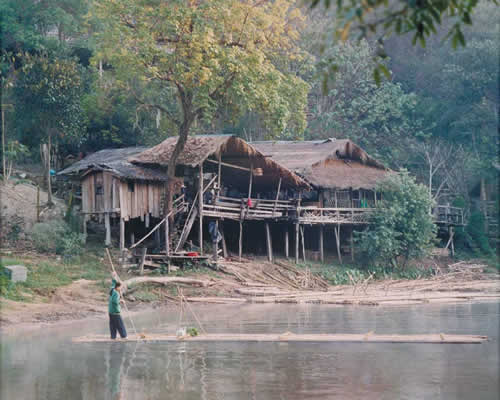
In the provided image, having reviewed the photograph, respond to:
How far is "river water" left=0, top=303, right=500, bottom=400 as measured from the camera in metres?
11.6

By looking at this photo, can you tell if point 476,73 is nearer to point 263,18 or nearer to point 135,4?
point 263,18

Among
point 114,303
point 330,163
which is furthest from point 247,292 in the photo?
point 330,163

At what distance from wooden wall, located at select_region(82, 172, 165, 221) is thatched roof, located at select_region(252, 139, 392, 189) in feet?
24.6

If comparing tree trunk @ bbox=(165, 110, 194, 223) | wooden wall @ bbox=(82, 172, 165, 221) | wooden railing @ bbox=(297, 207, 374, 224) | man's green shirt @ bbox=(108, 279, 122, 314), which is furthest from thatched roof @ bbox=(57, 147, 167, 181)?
man's green shirt @ bbox=(108, 279, 122, 314)

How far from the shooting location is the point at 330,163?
118ft

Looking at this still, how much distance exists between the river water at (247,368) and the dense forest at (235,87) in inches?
200

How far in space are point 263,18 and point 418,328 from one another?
12.4 m

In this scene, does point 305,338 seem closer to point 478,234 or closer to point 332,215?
point 332,215

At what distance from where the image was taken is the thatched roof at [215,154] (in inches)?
1096

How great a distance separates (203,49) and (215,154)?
5.21 m

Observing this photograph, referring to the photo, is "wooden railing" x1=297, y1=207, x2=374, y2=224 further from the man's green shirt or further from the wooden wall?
the man's green shirt

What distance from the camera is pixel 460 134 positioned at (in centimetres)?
4547

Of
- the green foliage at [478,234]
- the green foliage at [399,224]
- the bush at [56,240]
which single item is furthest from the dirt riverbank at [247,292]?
the green foliage at [478,234]

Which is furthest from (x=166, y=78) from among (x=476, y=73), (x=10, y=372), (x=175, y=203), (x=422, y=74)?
(x=422, y=74)
